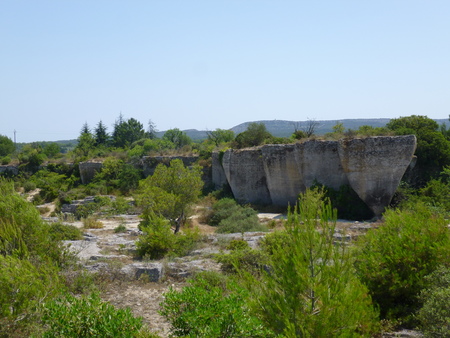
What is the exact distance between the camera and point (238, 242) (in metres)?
10.8

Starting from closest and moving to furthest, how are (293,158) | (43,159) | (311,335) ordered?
(311,335), (293,158), (43,159)

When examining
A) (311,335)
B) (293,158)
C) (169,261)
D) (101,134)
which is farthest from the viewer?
(101,134)

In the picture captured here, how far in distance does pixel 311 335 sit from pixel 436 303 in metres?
1.95

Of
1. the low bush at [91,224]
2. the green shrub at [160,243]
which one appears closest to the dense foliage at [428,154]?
the green shrub at [160,243]

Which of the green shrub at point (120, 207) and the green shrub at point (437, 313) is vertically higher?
the green shrub at point (437, 313)

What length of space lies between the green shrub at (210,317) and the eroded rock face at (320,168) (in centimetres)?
1214

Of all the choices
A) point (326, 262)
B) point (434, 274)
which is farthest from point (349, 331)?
point (434, 274)

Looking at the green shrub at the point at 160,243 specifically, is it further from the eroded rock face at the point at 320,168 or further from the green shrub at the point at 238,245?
the eroded rock face at the point at 320,168

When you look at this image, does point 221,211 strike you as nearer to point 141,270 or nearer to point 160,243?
point 160,243

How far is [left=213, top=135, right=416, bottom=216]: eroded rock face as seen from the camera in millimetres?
16312

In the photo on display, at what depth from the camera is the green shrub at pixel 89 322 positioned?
4012 mm

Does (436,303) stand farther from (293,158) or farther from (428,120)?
(428,120)

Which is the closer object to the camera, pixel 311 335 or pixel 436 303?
pixel 311 335

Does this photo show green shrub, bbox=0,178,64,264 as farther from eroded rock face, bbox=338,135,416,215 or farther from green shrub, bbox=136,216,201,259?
eroded rock face, bbox=338,135,416,215
